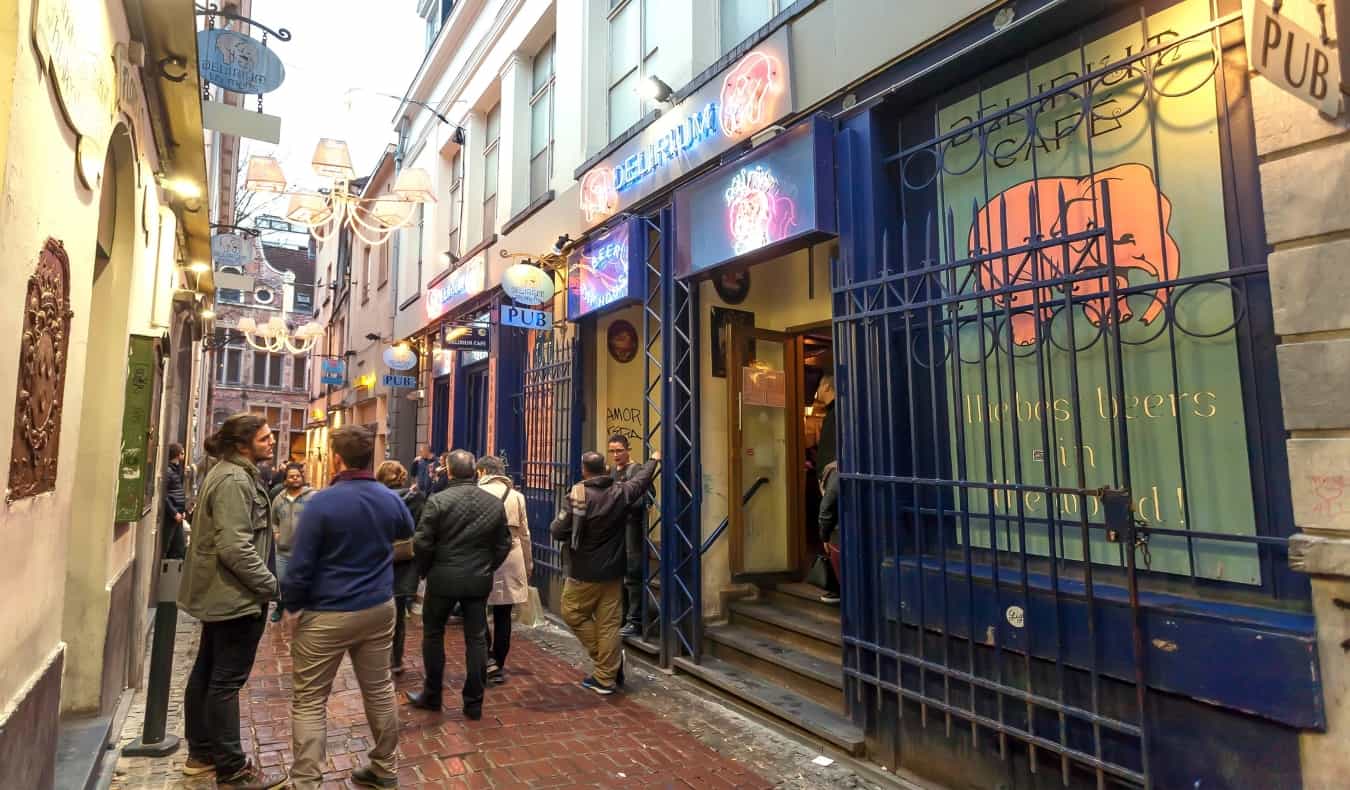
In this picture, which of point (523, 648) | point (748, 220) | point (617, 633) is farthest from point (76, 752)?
point (748, 220)

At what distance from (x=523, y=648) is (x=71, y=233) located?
505cm

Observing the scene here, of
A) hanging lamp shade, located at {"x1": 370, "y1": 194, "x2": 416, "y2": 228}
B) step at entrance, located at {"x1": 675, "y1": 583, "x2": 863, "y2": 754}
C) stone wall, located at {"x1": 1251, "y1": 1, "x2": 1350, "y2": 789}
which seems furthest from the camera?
hanging lamp shade, located at {"x1": 370, "y1": 194, "x2": 416, "y2": 228}

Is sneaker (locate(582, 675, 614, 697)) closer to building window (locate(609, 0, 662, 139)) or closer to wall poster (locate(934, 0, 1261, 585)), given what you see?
wall poster (locate(934, 0, 1261, 585))

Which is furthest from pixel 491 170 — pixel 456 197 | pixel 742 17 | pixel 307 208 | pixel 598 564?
pixel 598 564

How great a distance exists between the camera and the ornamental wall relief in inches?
97.0

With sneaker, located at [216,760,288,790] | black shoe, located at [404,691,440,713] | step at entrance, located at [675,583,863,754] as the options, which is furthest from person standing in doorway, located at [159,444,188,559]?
step at entrance, located at [675,583,863,754]

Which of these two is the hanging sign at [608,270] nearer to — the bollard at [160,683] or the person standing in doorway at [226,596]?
the person standing in doorway at [226,596]

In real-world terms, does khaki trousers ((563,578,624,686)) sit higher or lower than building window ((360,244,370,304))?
lower

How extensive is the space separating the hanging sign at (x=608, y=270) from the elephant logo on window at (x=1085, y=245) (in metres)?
3.55

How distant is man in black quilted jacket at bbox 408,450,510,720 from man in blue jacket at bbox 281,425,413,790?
1.14 meters

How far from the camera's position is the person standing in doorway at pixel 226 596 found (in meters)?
3.71

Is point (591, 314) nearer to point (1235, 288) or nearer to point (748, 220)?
point (748, 220)

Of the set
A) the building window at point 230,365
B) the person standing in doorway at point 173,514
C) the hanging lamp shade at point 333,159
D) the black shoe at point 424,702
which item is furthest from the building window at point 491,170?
the building window at point 230,365

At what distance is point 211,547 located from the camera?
3742 millimetres
